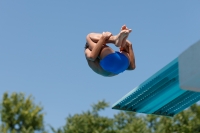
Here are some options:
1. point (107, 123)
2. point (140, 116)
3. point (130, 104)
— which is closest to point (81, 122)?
point (107, 123)

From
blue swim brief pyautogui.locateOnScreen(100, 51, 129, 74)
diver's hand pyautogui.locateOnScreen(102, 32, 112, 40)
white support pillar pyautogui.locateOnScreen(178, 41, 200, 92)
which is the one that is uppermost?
diver's hand pyautogui.locateOnScreen(102, 32, 112, 40)

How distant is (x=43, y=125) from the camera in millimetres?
23344

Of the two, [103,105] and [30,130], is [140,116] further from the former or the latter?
[30,130]

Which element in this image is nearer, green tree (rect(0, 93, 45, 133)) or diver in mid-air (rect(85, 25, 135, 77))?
diver in mid-air (rect(85, 25, 135, 77))

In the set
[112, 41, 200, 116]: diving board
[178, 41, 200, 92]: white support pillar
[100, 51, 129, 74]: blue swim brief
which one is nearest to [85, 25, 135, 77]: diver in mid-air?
[100, 51, 129, 74]: blue swim brief

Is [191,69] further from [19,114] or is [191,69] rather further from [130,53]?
[19,114]

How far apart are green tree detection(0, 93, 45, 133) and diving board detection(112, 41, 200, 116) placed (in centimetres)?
1634

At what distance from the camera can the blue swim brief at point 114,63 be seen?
18.3 ft

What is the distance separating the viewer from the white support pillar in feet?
15.3

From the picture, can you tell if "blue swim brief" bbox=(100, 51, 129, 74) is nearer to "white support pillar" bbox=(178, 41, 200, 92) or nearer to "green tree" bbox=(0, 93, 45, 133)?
"white support pillar" bbox=(178, 41, 200, 92)

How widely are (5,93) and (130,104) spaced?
17132mm

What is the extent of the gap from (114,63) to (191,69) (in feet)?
3.99

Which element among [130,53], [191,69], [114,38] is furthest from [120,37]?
[191,69]

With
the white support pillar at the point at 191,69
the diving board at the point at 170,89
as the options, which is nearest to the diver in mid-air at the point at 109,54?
the diving board at the point at 170,89
